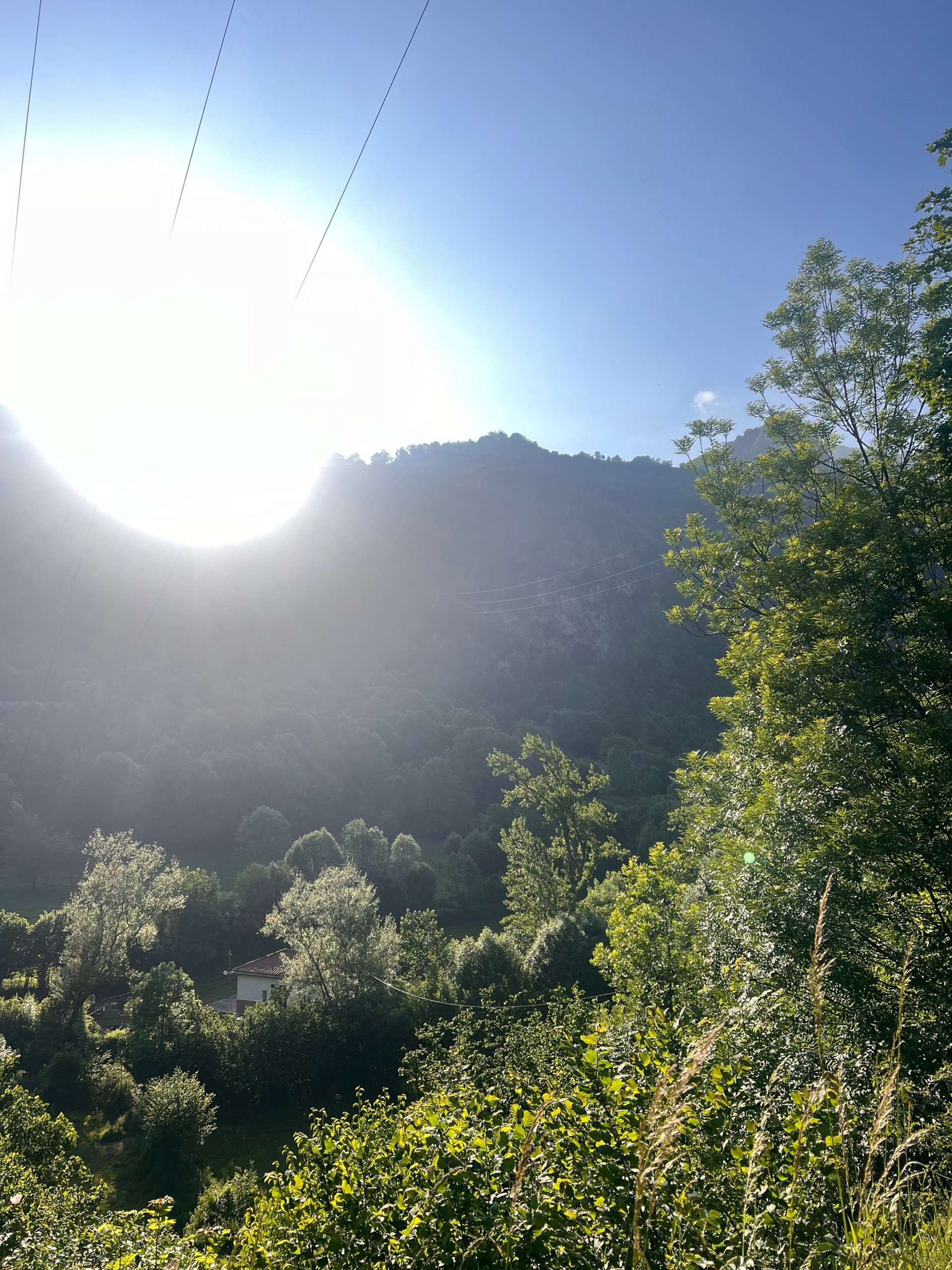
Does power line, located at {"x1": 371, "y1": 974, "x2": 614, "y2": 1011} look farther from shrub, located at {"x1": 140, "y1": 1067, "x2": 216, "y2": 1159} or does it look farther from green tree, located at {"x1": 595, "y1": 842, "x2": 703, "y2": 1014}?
shrub, located at {"x1": 140, "y1": 1067, "x2": 216, "y2": 1159}

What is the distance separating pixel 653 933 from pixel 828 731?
32.2ft

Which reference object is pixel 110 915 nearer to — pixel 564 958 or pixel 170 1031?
pixel 170 1031

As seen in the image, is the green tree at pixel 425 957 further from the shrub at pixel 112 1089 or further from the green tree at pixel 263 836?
the green tree at pixel 263 836

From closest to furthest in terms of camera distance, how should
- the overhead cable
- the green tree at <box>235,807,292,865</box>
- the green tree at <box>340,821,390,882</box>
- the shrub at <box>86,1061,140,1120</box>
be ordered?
the shrub at <box>86,1061,140,1120</box>, the green tree at <box>340,821,390,882</box>, the green tree at <box>235,807,292,865</box>, the overhead cable

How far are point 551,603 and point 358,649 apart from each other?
49.8 meters

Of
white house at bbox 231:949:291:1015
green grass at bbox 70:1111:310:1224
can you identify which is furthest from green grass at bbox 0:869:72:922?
green grass at bbox 70:1111:310:1224

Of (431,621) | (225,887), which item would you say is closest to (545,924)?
(225,887)

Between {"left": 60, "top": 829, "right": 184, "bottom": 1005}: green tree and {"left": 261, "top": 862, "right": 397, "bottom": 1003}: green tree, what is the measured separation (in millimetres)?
9427

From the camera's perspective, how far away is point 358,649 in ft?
465

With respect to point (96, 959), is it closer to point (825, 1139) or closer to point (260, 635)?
point (825, 1139)

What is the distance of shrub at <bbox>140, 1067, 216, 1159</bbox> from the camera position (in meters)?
22.7

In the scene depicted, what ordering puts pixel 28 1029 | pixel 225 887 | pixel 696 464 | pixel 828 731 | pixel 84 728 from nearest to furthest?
pixel 828 731 < pixel 696 464 < pixel 28 1029 < pixel 225 887 < pixel 84 728

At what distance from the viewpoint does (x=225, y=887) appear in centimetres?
6141

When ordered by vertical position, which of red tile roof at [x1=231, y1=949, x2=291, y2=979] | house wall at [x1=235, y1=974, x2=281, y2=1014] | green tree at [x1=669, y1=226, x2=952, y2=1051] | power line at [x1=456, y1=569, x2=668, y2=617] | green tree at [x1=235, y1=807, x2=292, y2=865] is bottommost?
house wall at [x1=235, y1=974, x2=281, y2=1014]
